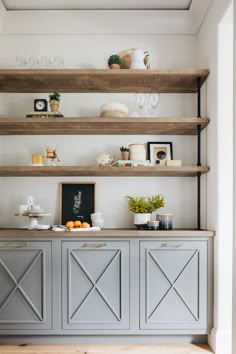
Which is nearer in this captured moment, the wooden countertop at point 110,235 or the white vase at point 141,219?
the wooden countertop at point 110,235

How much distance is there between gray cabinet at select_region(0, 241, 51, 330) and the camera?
259 cm

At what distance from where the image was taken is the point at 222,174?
258cm

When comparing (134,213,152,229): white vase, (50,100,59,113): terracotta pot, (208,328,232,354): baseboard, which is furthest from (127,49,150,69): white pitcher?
(208,328,232,354): baseboard

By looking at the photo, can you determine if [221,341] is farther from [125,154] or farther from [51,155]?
[51,155]

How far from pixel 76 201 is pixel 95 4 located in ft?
5.50

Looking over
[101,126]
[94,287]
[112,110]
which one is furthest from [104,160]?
[94,287]

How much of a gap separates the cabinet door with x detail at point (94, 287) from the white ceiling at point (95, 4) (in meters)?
1.97

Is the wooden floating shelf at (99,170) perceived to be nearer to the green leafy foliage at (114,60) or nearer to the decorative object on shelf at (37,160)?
the decorative object on shelf at (37,160)

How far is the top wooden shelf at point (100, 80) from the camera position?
2.75m

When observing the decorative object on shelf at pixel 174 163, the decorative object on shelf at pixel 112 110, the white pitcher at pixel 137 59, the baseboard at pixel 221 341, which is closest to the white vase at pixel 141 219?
the decorative object on shelf at pixel 174 163

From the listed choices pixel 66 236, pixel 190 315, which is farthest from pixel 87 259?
pixel 190 315

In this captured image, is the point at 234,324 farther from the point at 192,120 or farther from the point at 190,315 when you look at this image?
the point at 192,120

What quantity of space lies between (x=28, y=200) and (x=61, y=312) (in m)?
0.94

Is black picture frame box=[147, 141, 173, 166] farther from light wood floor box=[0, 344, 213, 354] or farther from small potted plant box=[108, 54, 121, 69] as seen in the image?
light wood floor box=[0, 344, 213, 354]
